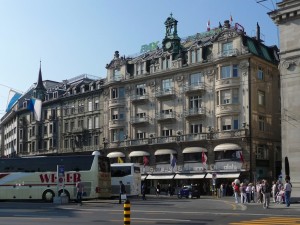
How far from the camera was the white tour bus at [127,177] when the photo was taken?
45.9m

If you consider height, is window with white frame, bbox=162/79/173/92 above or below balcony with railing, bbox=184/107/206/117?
above

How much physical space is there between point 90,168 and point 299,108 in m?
16.7

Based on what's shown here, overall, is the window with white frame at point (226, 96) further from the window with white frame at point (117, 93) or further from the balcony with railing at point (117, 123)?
the window with white frame at point (117, 93)

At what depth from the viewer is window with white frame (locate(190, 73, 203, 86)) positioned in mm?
63256

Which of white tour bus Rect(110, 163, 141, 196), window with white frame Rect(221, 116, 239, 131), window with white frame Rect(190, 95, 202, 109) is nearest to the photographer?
white tour bus Rect(110, 163, 141, 196)

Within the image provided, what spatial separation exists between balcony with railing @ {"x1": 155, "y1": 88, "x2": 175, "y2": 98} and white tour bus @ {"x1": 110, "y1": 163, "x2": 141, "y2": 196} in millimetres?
20684

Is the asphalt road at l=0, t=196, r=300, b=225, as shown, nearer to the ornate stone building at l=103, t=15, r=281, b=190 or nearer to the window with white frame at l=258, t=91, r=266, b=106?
the ornate stone building at l=103, t=15, r=281, b=190

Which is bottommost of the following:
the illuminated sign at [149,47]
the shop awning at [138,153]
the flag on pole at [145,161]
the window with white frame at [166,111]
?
the flag on pole at [145,161]

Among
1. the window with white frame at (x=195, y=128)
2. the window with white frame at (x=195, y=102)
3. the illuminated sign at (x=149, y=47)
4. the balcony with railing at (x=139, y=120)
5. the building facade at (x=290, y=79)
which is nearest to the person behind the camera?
the building facade at (x=290, y=79)

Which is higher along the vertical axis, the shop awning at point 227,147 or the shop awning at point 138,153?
the shop awning at point 227,147

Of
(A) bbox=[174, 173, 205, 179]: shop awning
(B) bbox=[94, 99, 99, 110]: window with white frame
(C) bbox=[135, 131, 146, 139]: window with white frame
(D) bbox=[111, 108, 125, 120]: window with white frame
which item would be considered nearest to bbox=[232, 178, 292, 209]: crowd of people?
(A) bbox=[174, 173, 205, 179]: shop awning

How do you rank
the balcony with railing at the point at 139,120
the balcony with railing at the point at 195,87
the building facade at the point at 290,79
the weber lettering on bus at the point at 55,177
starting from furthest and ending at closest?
the balcony with railing at the point at 139,120 → the balcony with railing at the point at 195,87 → the weber lettering on bus at the point at 55,177 → the building facade at the point at 290,79

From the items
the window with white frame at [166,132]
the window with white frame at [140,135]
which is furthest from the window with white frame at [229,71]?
the window with white frame at [140,135]

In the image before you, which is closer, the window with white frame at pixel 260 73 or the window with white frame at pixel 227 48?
the window with white frame at pixel 260 73
